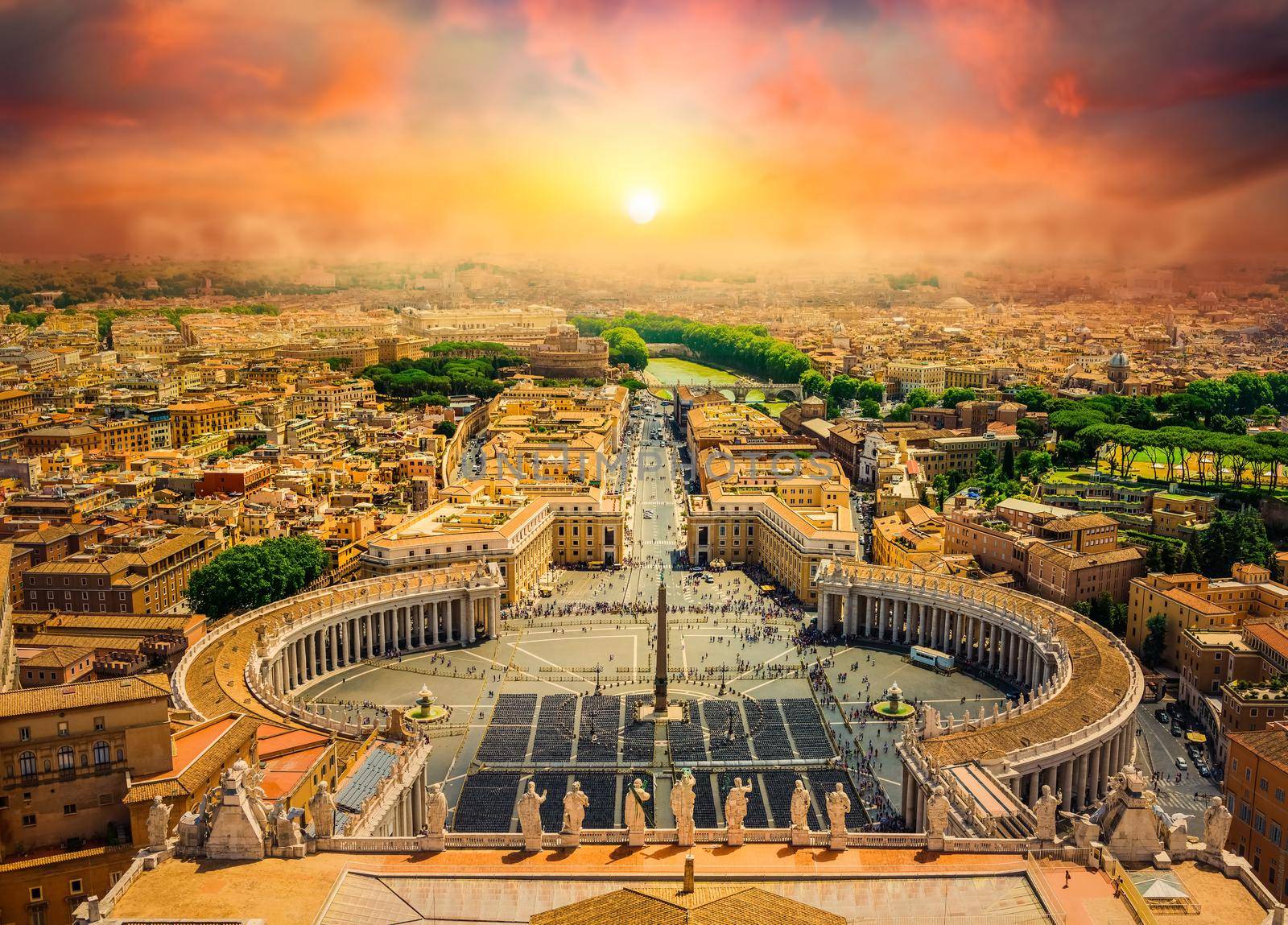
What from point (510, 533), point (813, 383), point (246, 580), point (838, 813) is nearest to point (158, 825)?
point (838, 813)

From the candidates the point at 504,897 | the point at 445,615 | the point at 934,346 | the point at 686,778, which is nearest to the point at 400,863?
the point at 504,897

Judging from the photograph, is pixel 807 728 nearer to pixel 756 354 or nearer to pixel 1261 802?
pixel 1261 802

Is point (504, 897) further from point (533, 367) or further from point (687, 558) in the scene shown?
point (533, 367)

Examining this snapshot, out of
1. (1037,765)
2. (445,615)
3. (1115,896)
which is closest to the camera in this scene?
(1115,896)

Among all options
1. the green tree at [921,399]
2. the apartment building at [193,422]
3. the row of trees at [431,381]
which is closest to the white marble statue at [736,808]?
the apartment building at [193,422]

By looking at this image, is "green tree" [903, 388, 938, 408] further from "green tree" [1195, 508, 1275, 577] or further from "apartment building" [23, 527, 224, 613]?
"apartment building" [23, 527, 224, 613]
